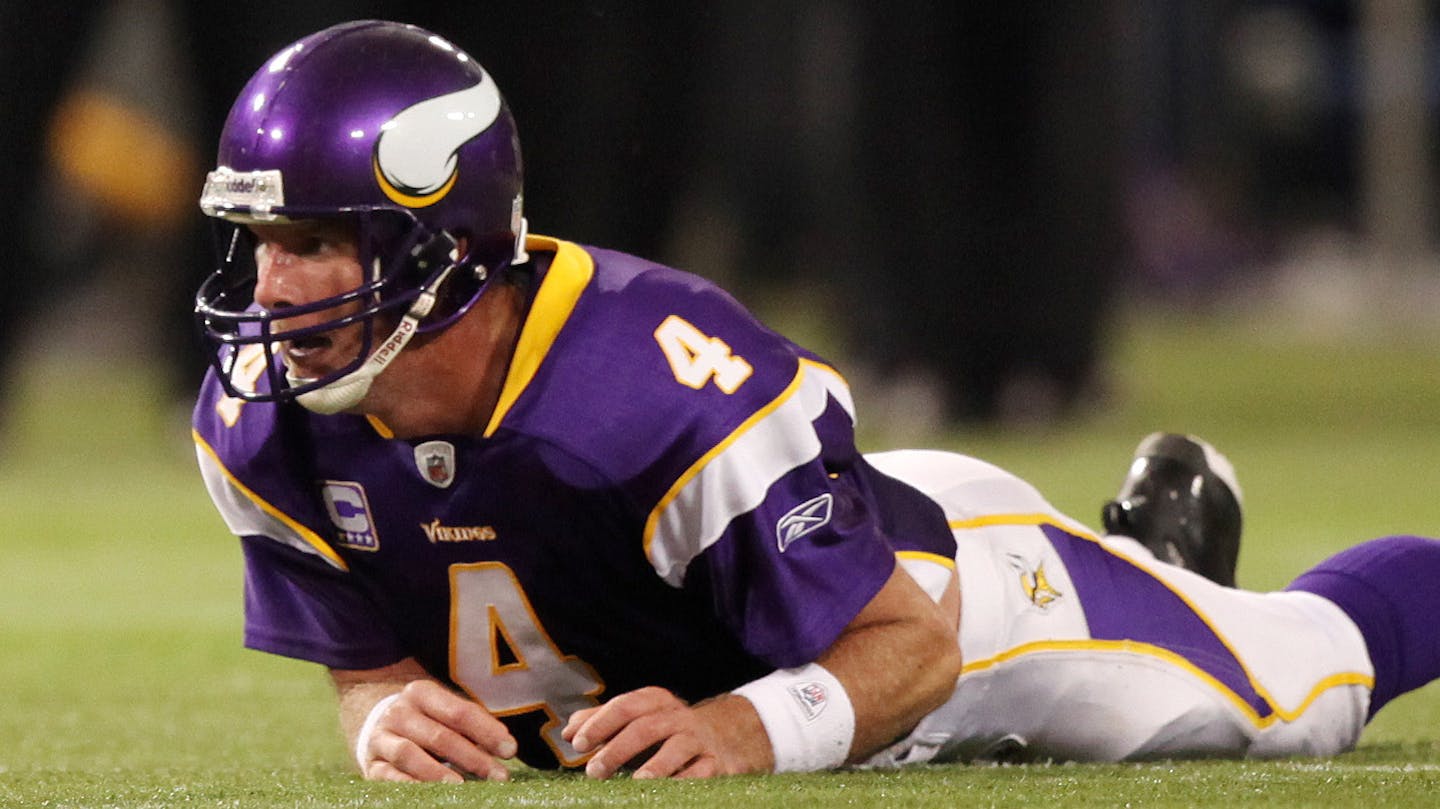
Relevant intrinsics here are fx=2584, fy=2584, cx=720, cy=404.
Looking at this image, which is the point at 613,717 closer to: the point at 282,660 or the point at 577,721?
the point at 577,721

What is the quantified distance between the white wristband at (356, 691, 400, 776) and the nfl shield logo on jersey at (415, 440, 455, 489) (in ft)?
0.75

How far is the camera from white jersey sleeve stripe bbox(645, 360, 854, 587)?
99.4 inches

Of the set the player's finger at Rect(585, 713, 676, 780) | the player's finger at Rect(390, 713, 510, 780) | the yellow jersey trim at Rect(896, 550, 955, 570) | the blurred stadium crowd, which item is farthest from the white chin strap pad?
the blurred stadium crowd

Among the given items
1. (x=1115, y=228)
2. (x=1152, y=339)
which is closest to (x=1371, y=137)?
(x=1152, y=339)

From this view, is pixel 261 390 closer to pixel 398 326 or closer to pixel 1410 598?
pixel 398 326

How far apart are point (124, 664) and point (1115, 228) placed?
18.9ft

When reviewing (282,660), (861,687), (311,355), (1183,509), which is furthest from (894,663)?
(282,660)

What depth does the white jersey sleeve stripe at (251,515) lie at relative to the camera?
2.74 meters

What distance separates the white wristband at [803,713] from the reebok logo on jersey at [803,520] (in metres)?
0.14

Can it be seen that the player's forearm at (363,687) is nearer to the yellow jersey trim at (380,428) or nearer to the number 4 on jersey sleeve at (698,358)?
the yellow jersey trim at (380,428)

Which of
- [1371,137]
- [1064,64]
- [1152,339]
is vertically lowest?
[1152,339]

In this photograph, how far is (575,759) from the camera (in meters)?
2.76

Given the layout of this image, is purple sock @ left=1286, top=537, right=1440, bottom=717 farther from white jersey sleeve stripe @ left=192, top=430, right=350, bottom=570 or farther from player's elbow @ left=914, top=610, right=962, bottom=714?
white jersey sleeve stripe @ left=192, top=430, right=350, bottom=570

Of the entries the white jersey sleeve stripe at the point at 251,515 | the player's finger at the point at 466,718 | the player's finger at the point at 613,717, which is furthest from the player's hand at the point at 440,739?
the white jersey sleeve stripe at the point at 251,515
